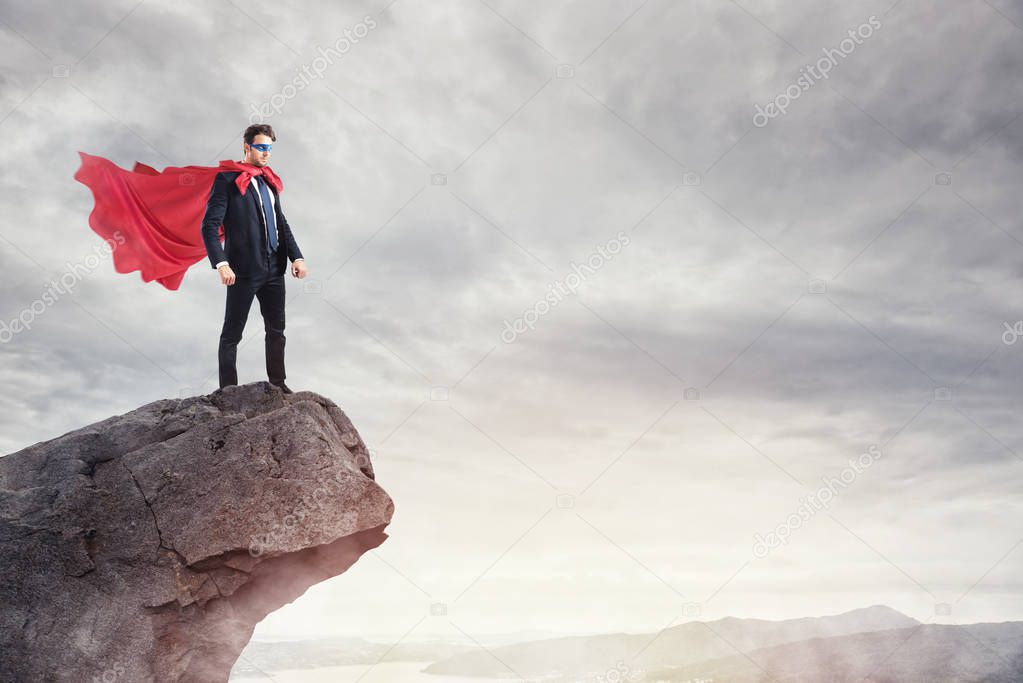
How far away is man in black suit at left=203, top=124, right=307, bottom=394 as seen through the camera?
11297 mm

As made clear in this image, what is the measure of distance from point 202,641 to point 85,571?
5.81 ft

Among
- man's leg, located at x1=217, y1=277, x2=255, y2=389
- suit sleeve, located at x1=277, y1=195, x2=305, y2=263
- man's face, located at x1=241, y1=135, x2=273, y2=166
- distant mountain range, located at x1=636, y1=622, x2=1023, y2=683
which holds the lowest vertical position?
distant mountain range, located at x1=636, y1=622, x2=1023, y2=683

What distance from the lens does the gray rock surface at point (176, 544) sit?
945 cm

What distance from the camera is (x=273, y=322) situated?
11.5 m

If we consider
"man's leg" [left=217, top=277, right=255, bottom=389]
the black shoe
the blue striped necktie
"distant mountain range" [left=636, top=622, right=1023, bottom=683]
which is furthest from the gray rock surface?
"distant mountain range" [left=636, top=622, right=1023, bottom=683]

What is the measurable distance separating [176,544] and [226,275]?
3855 mm

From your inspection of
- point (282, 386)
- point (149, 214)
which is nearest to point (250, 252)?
point (282, 386)

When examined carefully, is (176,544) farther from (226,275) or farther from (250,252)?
(250,252)

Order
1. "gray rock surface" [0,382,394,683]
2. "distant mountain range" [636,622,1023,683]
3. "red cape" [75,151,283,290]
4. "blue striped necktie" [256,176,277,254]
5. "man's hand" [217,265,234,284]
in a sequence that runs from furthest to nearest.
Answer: "distant mountain range" [636,622,1023,683] → "red cape" [75,151,283,290] → "blue striped necktie" [256,176,277,254] → "man's hand" [217,265,234,284] → "gray rock surface" [0,382,394,683]

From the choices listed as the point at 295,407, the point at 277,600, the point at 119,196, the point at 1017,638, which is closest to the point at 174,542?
the point at 277,600

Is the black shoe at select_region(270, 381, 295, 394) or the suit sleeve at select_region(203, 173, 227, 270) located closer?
the suit sleeve at select_region(203, 173, 227, 270)

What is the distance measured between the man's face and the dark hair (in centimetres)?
4

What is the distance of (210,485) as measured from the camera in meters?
9.87

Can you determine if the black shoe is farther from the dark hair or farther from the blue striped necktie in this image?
the dark hair
